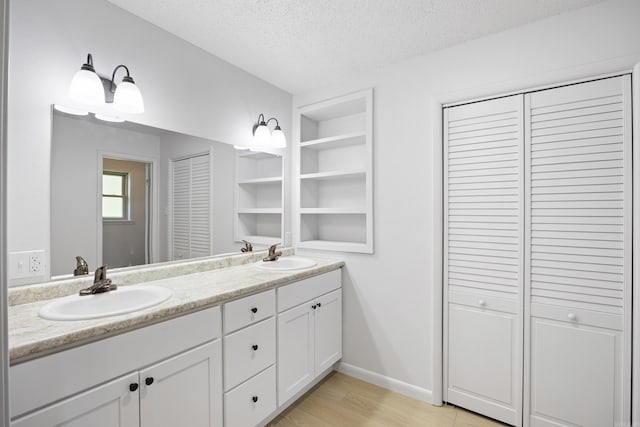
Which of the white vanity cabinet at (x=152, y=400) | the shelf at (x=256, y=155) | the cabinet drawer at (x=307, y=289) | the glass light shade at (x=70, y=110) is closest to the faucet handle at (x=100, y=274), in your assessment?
the white vanity cabinet at (x=152, y=400)

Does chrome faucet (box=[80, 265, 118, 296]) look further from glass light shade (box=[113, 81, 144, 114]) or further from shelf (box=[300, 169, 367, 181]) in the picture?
shelf (box=[300, 169, 367, 181])

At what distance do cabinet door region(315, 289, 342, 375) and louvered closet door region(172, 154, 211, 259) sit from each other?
36.3 inches

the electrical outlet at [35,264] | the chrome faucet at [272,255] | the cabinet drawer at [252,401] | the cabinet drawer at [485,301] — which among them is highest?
the electrical outlet at [35,264]

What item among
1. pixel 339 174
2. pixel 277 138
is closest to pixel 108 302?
pixel 277 138

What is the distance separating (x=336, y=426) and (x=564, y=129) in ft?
7.21

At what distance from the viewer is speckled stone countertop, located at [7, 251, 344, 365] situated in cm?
91

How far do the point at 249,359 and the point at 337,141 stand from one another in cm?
179

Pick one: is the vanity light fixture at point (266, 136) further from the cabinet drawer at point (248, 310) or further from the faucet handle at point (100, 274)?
the faucet handle at point (100, 274)

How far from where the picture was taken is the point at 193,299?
1.30 m

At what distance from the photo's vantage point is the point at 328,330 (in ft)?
7.32

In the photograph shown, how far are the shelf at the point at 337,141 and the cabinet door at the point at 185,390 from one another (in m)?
1.74

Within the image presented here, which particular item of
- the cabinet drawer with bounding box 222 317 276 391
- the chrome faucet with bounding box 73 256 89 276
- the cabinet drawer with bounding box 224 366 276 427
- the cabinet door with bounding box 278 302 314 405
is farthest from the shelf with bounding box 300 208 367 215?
the chrome faucet with bounding box 73 256 89 276

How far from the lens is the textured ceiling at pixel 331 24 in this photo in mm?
1576

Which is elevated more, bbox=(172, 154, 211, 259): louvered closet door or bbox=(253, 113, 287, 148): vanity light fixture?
bbox=(253, 113, 287, 148): vanity light fixture
